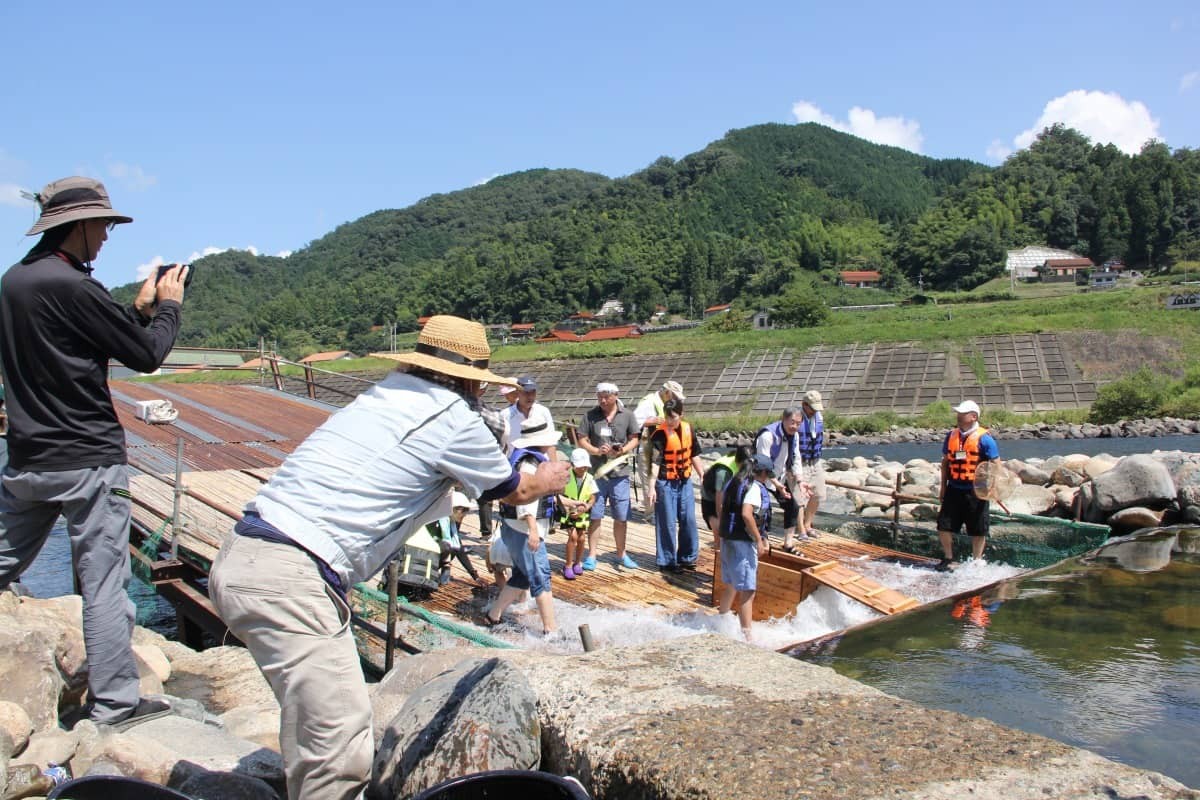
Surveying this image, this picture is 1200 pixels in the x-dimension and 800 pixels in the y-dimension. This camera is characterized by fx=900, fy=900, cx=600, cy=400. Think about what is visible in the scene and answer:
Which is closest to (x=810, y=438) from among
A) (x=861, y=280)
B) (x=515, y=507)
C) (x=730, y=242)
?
(x=515, y=507)

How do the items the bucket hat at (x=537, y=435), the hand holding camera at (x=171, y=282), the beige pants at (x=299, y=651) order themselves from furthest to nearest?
the bucket hat at (x=537, y=435) < the hand holding camera at (x=171, y=282) < the beige pants at (x=299, y=651)

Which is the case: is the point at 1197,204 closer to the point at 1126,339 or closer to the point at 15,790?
the point at 1126,339

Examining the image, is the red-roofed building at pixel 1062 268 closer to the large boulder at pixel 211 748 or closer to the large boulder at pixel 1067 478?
the large boulder at pixel 1067 478

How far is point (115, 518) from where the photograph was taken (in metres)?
3.83

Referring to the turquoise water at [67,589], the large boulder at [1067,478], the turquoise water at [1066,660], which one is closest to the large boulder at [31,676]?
the turquoise water at [1066,660]

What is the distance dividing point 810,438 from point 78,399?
8.46m

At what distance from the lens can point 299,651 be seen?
2.76 m

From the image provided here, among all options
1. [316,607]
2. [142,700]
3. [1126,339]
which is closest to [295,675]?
[316,607]

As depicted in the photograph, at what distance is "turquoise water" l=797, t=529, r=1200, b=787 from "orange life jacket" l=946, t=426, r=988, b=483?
1289 mm

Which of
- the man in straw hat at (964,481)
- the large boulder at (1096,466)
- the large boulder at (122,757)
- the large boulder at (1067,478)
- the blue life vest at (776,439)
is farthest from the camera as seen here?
the large boulder at (1096,466)

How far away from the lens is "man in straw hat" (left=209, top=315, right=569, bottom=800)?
2764 mm

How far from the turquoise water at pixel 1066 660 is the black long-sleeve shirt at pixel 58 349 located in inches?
229

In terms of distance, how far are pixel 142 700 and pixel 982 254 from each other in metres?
119

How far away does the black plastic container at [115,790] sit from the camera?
2.81 m
